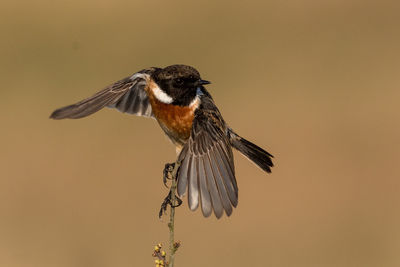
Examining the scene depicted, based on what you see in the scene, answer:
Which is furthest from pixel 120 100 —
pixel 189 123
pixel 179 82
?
pixel 189 123

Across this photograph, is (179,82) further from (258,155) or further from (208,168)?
(258,155)

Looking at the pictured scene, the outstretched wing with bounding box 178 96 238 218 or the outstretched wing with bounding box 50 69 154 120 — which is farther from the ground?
the outstretched wing with bounding box 50 69 154 120

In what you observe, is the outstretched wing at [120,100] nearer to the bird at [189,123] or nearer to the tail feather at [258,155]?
the bird at [189,123]

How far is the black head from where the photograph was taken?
5410mm

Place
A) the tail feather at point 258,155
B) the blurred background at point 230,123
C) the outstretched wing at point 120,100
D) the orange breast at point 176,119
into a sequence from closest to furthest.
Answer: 1. the outstretched wing at point 120,100
2. the orange breast at point 176,119
3. the tail feather at point 258,155
4. the blurred background at point 230,123

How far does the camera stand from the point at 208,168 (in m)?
4.79

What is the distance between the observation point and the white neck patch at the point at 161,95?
17.8 ft

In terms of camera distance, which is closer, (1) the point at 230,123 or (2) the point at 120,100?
(2) the point at 120,100

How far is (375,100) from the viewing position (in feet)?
40.8

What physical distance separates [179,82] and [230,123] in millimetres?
5990

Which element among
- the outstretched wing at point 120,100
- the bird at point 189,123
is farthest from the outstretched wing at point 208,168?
the outstretched wing at point 120,100

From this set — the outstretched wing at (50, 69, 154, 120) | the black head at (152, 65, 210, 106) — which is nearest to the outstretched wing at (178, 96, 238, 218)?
the black head at (152, 65, 210, 106)

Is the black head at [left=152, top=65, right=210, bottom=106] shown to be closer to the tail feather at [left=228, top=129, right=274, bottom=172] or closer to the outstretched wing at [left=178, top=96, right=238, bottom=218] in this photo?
the outstretched wing at [left=178, top=96, right=238, bottom=218]

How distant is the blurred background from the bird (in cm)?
227
